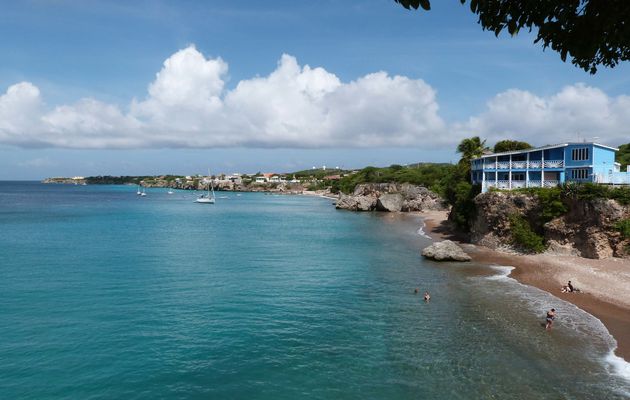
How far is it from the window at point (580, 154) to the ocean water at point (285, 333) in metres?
19.0

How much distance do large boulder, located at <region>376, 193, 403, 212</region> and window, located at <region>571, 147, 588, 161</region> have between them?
73259 mm

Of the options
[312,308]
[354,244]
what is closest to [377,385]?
[312,308]

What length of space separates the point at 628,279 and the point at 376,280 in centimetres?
2016

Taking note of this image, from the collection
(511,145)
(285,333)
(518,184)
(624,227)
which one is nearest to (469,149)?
(511,145)

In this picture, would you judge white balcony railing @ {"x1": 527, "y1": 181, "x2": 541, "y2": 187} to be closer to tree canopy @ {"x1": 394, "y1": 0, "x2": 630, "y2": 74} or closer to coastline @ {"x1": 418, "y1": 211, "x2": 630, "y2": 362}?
coastline @ {"x1": 418, "y1": 211, "x2": 630, "y2": 362}

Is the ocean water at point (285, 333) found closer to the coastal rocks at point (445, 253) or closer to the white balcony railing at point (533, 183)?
the coastal rocks at point (445, 253)

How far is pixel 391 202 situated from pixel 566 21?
117 meters

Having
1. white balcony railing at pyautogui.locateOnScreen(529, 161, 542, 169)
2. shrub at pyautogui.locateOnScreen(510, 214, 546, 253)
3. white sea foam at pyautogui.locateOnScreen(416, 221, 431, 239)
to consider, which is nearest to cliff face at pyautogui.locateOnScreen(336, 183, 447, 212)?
white sea foam at pyautogui.locateOnScreen(416, 221, 431, 239)

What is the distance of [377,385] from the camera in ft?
67.8

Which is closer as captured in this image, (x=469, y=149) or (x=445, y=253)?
(x=445, y=253)

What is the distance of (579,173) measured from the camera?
52781 mm

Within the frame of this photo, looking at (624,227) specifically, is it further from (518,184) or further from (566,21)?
(566,21)

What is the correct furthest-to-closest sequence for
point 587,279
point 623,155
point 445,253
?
1. point 623,155
2. point 445,253
3. point 587,279

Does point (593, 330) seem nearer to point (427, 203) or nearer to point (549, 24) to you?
point (549, 24)
